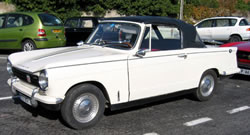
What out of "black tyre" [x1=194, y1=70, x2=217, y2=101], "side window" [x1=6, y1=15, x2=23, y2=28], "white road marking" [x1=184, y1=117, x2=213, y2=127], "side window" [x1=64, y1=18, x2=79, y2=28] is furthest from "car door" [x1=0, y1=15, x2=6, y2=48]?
"white road marking" [x1=184, y1=117, x2=213, y2=127]

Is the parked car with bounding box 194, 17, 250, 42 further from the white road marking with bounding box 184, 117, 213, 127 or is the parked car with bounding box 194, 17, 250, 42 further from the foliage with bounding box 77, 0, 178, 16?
the white road marking with bounding box 184, 117, 213, 127

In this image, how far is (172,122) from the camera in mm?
4844

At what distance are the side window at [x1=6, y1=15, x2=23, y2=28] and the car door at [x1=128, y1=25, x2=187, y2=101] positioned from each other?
7379 mm

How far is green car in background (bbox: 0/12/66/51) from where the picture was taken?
35.8 feet

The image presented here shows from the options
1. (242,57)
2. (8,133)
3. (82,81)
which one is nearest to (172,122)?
(82,81)

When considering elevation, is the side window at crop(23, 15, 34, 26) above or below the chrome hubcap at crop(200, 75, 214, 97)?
above

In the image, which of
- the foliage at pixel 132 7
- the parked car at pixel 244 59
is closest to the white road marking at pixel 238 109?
the parked car at pixel 244 59

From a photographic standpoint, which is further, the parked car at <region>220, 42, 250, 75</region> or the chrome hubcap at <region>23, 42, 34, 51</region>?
the chrome hubcap at <region>23, 42, 34, 51</region>

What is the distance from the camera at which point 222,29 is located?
50.6ft

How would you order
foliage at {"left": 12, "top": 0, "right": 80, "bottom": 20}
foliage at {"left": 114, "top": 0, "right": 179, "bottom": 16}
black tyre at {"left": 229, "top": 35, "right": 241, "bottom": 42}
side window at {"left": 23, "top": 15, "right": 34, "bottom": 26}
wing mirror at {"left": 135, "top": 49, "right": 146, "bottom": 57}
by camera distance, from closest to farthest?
wing mirror at {"left": 135, "top": 49, "right": 146, "bottom": 57}, side window at {"left": 23, "top": 15, "right": 34, "bottom": 26}, black tyre at {"left": 229, "top": 35, "right": 241, "bottom": 42}, foliage at {"left": 12, "top": 0, "right": 80, "bottom": 20}, foliage at {"left": 114, "top": 0, "right": 179, "bottom": 16}

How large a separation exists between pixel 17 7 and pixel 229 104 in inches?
698

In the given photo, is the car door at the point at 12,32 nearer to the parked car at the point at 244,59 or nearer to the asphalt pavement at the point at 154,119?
the asphalt pavement at the point at 154,119

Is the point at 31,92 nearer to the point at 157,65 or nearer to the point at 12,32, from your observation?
the point at 157,65

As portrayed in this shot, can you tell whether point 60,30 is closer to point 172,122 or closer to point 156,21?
point 156,21
